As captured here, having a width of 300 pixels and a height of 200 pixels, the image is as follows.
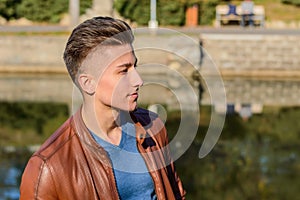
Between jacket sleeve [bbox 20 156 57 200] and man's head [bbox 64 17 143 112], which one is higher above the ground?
man's head [bbox 64 17 143 112]

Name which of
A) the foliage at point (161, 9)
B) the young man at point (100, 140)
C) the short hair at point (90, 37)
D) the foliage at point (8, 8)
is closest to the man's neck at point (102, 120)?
the young man at point (100, 140)

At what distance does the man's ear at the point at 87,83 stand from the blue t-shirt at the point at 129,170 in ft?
0.51

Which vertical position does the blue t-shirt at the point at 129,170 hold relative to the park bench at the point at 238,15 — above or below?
above

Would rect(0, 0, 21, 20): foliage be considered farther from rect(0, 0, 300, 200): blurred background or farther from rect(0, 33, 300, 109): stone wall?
rect(0, 33, 300, 109): stone wall

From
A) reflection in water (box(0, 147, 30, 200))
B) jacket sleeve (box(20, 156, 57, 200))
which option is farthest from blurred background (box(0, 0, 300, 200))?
jacket sleeve (box(20, 156, 57, 200))

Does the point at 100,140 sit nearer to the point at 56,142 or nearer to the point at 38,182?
the point at 56,142

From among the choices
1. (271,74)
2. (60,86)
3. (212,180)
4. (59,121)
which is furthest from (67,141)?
(271,74)

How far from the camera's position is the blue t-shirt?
2.45 meters

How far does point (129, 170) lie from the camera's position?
2.48 meters

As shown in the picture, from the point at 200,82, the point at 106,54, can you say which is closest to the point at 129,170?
the point at 106,54

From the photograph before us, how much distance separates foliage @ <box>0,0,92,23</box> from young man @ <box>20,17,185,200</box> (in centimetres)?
2507

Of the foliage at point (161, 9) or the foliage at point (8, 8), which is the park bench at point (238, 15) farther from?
the foliage at point (8, 8)

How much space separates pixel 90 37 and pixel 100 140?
0.38 m

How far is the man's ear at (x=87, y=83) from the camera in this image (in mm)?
2418
